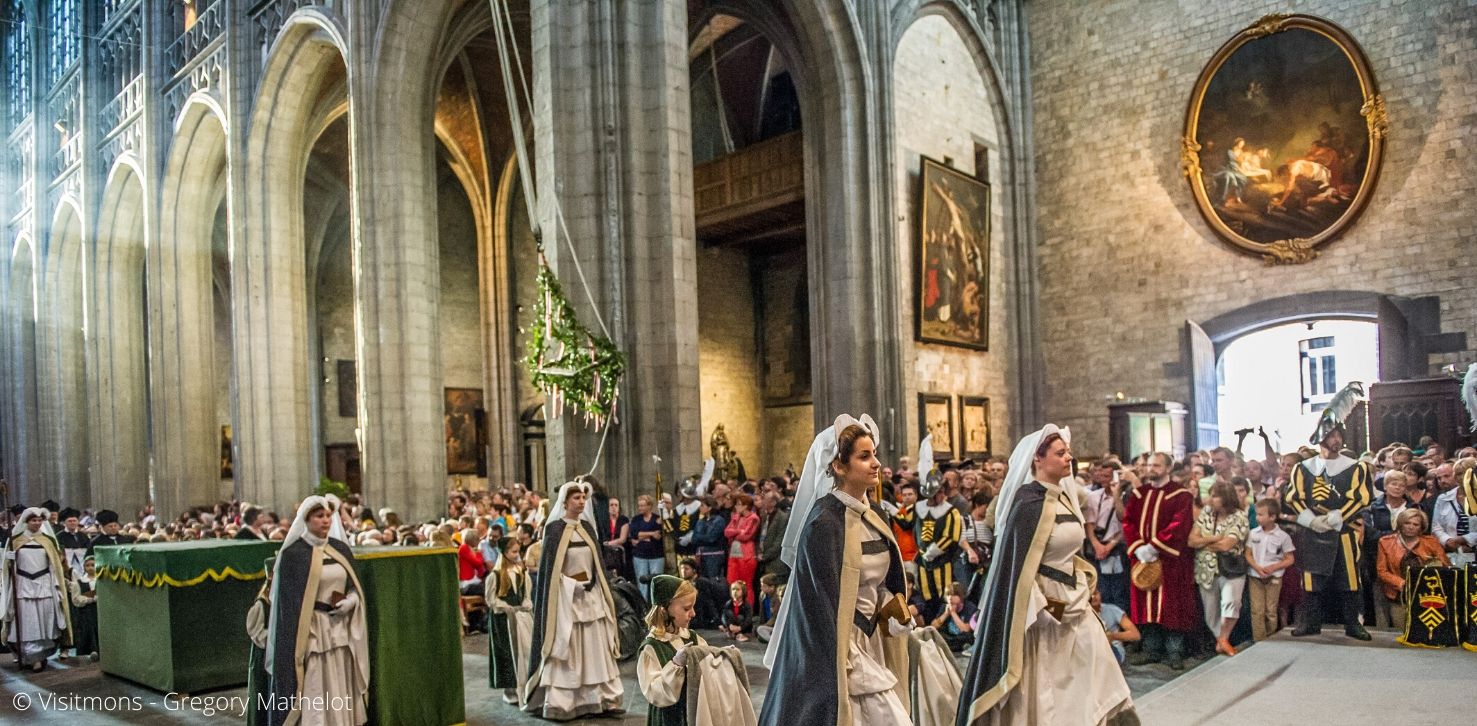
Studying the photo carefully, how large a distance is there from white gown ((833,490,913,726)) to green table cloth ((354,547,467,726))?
356cm

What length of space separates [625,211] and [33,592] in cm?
688

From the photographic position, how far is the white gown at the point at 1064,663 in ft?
15.2

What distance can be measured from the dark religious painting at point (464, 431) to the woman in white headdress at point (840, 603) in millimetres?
22353

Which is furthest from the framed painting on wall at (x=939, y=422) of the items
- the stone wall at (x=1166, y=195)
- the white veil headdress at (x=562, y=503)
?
the white veil headdress at (x=562, y=503)

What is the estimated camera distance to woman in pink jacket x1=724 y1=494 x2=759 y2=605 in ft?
35.4

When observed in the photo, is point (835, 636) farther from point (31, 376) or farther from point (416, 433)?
point (31, 376)

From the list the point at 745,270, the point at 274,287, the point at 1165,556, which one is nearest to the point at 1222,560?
the point at 1165,556

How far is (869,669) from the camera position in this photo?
431 cm

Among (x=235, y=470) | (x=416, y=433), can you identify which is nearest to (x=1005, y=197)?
(x=416, y=433)

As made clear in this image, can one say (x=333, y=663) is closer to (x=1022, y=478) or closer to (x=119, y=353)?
(x=1022, y=478)

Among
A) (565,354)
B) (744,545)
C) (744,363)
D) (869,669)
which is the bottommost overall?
(744,545)

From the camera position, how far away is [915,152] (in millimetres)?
18406

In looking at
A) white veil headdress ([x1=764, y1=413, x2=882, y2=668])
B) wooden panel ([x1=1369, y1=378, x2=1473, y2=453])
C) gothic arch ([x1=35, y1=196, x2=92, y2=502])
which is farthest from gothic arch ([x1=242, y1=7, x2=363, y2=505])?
white veil headdress ([x1=764, y1=413, x2=882, y2=668])

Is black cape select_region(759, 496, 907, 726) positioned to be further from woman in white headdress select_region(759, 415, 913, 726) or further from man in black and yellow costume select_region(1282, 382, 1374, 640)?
man in black and yellow costume select_region(1282, 382, 1374, 640)
